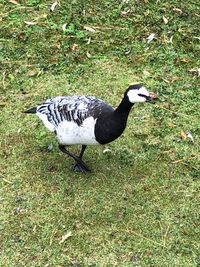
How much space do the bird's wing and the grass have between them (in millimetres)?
526

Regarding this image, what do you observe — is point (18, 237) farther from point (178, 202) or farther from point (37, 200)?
point (178, 202)

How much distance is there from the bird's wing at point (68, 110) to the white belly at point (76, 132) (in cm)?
4

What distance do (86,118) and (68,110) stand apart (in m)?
0.24

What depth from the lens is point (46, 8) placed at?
780 cm

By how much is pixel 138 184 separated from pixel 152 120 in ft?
3.42

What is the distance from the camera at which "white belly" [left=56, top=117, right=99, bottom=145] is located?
505 cm

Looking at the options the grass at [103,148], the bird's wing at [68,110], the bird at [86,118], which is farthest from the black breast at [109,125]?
the grass at [103,148]

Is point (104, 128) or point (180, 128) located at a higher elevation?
point (104, 128)

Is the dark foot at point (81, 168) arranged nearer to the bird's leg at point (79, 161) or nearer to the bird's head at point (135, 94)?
the bird's leg at point (79, 161)

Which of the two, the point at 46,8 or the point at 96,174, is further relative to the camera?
the point at 46,8

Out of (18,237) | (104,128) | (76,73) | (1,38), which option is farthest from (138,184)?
(1,38)

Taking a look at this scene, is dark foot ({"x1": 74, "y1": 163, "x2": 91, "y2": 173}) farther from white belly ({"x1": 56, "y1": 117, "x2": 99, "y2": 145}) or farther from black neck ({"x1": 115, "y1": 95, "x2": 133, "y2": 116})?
black neck ({"x1": 115, "y1": 95, "x2": 133, "y2": 116})

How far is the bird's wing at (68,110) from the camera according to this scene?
5.11 meters

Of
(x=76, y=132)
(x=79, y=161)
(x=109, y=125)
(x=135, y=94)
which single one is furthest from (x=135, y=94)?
(x=79, y=161)
